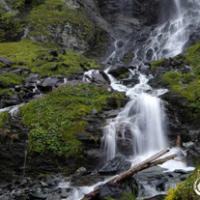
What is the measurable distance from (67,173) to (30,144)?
6.54ft

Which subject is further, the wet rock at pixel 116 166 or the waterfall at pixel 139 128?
the waterfall at pixel 139 128

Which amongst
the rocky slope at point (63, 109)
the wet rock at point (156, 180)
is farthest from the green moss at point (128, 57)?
the wet rock at point (156, 180)

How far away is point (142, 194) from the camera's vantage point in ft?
46.1

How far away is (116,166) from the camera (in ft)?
53.3

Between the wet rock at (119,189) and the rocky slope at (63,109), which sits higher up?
the rocky slope at (63,109)

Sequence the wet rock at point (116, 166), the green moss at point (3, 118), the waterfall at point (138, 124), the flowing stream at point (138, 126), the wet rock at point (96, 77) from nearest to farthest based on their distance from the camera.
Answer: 1. the wet rock at point (116, 166)
2. the flowing stream at point (138, 126)
3. the waterfall at point (138, 124)
4. the green moss at point (3, 118)
5. the wet rock at point (96, 77)

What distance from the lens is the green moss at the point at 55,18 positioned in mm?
35469

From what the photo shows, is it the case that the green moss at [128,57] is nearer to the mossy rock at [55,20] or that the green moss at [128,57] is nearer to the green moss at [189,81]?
the mossy rock at [55,20]

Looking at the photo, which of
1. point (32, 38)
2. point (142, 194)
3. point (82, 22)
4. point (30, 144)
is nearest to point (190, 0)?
point (82, 22)

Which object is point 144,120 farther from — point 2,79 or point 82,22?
point 82,22

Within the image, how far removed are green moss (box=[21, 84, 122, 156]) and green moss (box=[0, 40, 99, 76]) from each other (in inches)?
161

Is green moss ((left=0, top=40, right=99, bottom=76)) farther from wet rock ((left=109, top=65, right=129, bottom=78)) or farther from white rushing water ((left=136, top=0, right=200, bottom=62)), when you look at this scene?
white rushing water ((left=136, top=0, right=200, bottom=62))

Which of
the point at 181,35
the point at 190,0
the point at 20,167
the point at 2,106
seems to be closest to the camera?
the point at 20,167

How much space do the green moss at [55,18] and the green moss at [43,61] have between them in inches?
134
